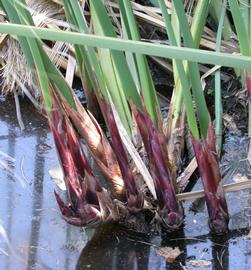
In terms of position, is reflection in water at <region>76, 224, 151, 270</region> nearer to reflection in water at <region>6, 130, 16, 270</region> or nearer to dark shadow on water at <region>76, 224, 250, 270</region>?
dark shadow on water at <region>76, 224, 250, 270</region>

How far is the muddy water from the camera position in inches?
66.1

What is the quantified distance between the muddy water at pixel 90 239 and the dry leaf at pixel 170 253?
10 mm

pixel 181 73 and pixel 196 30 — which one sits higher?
pixel 196 30

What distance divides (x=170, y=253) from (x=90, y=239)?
0.23 metres

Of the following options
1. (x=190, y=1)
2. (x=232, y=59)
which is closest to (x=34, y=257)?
(x=232, y=59)

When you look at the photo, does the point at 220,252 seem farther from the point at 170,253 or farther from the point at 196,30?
the point at 196,30

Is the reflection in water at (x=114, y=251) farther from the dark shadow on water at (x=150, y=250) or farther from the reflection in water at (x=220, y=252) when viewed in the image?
the reflection in water at (x=220, y=252)

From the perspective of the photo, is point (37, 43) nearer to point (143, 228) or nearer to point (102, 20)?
point (102, 20)

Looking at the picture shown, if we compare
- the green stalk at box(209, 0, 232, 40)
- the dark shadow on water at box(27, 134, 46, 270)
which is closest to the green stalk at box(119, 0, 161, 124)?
the dark shadow on water at box(27, 134, 46, 270)

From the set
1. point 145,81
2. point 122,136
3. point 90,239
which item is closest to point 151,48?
point 145,81

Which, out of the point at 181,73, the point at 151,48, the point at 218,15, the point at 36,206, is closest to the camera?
the point at 151,48

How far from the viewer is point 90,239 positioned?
1.76m

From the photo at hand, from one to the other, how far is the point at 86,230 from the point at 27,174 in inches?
13.2

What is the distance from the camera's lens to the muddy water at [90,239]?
1679 millimetres
